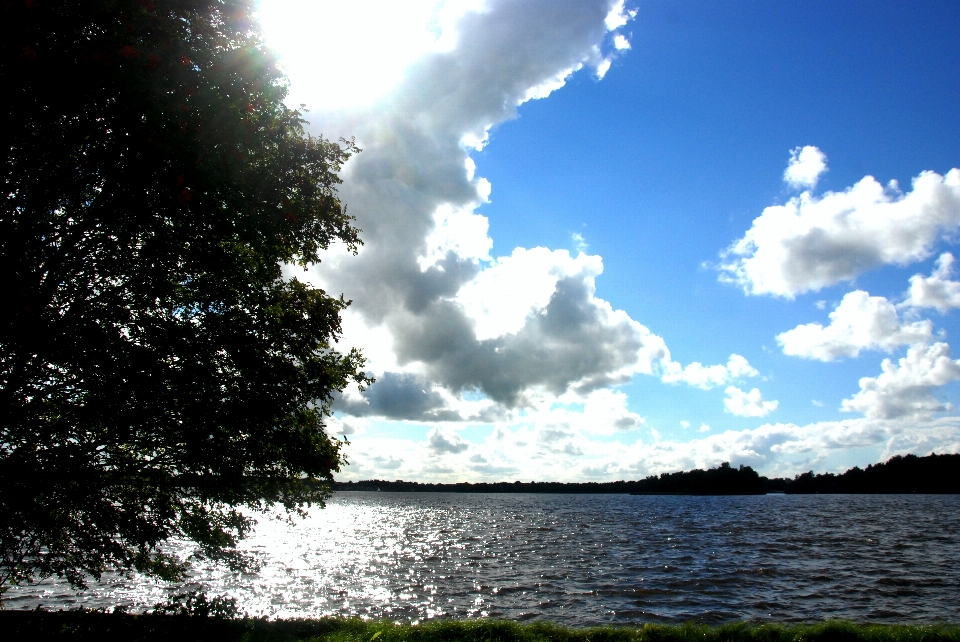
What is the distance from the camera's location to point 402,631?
14.9 m

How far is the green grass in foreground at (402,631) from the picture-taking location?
1353 cm

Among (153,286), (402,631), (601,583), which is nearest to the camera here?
(153,286)

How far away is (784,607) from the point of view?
2198cm

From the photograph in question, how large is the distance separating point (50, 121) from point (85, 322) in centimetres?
354

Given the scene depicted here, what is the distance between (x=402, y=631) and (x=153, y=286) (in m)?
10.1

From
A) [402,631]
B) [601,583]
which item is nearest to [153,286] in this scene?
[402,631]

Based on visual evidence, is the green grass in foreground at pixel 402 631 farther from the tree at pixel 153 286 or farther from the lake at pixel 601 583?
the lake at pixel 601 583

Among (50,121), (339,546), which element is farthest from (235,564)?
(339,546)

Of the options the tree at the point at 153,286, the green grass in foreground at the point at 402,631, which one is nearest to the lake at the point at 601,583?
the green grass in foreground at the point at 402,631

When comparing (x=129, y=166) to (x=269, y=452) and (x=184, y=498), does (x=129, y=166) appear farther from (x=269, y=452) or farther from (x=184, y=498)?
(x=184, y=498)

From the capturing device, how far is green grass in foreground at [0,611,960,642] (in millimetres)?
13532

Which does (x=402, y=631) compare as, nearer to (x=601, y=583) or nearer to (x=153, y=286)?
(x=153, y=286)

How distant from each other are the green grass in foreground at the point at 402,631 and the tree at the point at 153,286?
4.05ft

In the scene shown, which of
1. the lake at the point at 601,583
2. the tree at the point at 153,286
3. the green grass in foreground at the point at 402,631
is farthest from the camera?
the lake at the point at 601,583
